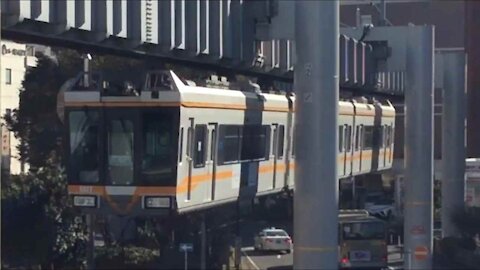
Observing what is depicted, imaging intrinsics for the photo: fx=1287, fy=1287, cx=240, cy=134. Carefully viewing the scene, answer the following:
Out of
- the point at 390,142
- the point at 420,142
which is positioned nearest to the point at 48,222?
the point at 390,142

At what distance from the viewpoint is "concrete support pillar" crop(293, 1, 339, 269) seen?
16406mm

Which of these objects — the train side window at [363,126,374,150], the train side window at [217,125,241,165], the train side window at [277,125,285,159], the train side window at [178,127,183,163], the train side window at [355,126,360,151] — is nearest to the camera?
the train side window at [178,127,183,163]

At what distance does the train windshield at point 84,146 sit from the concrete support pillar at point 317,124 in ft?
12.3

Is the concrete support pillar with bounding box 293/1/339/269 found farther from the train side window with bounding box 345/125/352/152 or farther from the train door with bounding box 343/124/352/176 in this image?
the train side window with bounding box 345/125/352/152

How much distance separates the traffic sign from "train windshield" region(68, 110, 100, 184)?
12.7m

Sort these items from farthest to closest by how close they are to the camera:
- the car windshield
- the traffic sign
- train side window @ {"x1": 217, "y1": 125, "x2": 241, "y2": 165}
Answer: the car windshield < the traffic sign < train side window @ {"x1": 217, "y1": 125, "x2": 241, "y2": 165}

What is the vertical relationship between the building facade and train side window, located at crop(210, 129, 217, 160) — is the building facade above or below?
above

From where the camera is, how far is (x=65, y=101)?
62.6ft

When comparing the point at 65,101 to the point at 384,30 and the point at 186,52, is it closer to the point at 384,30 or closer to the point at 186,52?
the point at 186,52

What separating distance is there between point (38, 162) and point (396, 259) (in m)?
11.2

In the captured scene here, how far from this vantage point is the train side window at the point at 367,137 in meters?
32.8

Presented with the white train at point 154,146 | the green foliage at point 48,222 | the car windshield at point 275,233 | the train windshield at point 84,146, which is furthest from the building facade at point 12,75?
the train windshield at point 84,146

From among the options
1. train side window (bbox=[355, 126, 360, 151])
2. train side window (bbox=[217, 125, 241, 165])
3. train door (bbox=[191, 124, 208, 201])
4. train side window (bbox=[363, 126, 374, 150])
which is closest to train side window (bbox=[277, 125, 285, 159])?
train side window (bbox=[217, 125, 241, 165])

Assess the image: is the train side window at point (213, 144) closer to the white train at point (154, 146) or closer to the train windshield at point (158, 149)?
the white train at point (154, 146)
